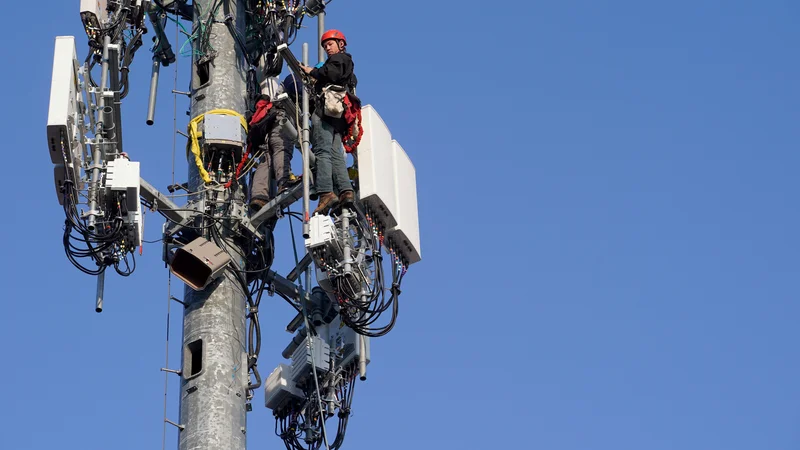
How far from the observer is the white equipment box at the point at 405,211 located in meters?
21.1

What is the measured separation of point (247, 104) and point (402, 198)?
8.53ft

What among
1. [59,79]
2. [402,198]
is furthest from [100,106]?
[402,198]

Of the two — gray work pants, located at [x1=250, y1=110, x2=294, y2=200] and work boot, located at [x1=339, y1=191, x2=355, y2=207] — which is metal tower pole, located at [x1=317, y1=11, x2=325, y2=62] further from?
work boot, located at [x1=339, y1=191, x2=355, y2=207]

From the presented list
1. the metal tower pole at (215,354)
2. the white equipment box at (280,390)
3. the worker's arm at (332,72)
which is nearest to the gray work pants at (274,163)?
the metal tower pole at (215,354)

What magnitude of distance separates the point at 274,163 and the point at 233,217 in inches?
42.2

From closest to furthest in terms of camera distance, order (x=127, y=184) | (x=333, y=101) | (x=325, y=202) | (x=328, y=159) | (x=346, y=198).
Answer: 1. (x=127, y=184)
2. (x=325, y=202)
3. (x=346, y=198)
4. (x=328, y=159)
5. (x=333, y=101)

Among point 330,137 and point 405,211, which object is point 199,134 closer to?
point 330,137

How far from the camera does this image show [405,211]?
21.4 m

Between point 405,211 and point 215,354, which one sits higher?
point 405,211

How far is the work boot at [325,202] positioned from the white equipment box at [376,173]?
0.49m

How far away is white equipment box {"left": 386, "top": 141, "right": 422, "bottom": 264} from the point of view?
2114cm

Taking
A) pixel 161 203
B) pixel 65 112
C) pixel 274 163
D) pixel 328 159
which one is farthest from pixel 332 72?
pixel 65 112

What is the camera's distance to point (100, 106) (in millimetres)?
20406

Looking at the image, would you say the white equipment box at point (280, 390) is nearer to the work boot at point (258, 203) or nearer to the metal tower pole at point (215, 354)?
the metal tower pole at point (215, 354)
